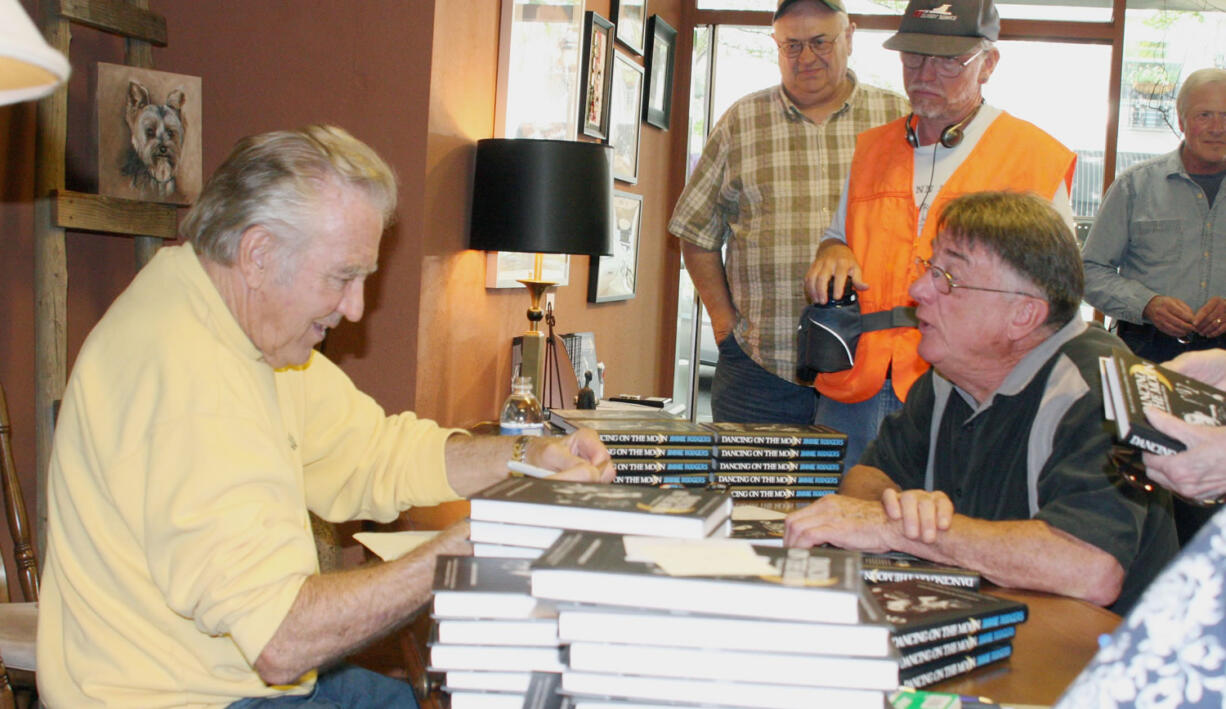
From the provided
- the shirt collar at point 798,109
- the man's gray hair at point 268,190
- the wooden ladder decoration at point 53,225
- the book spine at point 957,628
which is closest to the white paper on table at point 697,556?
the book spine at point 957,628

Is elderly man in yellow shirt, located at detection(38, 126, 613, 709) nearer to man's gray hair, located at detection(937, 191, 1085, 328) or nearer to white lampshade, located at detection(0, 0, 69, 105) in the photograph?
white lampshade, located at detection(0, 0, 69, 105)

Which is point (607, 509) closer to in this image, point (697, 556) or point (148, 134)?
point (697, 556)

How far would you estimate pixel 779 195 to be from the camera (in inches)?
131

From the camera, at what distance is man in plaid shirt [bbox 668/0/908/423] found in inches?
127

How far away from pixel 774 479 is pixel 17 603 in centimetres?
173

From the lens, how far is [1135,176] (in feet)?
13.9

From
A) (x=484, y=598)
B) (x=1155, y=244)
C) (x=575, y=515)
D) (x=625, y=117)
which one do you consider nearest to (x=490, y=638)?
(x=484, y=598)

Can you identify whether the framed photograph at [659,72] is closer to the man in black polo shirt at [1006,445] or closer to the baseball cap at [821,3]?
the baseball cap at [821,3]

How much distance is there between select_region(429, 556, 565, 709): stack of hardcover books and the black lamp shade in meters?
2.09

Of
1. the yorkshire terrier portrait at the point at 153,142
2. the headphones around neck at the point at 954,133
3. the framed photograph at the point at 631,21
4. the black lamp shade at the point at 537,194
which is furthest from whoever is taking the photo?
the framed photograph at the point at 631,21

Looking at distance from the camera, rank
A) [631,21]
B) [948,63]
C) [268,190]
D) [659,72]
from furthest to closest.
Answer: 1. [659,72]
2. [631,21]
3. [948,63]
4. [268,190]

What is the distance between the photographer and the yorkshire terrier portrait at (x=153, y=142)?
2713mm

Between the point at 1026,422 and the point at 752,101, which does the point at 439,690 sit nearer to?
the point at 1026,422

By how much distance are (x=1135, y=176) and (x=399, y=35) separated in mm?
2910
